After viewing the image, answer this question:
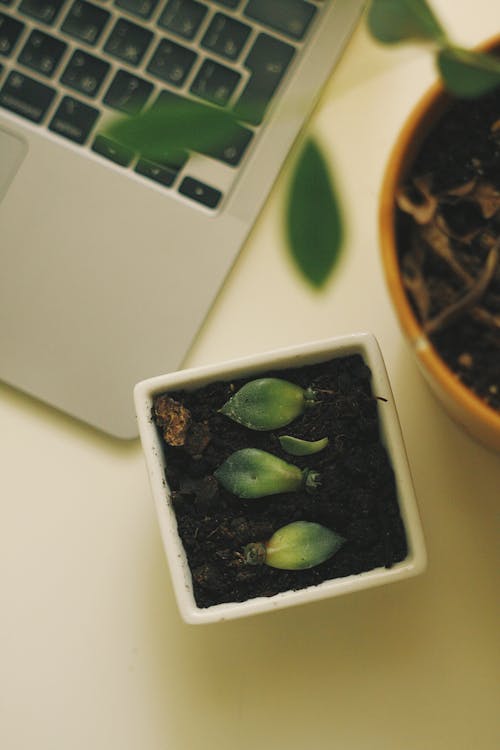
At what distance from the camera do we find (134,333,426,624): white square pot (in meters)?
0.42

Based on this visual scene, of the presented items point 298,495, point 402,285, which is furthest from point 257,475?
point 402,285

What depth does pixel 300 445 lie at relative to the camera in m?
0.44

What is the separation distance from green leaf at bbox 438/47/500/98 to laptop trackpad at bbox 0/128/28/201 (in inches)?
12.9

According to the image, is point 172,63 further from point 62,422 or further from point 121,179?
point 62,422

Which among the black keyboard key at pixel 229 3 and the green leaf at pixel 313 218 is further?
the black keyboard key at pixel 229 3

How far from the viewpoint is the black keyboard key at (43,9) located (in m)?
0.49

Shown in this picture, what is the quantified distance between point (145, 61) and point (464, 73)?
0.28 metres

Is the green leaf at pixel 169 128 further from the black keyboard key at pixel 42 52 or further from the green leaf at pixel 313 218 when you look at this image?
the black keyboard key at pixel 42 52

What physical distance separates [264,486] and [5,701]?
25 cm

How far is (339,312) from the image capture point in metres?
0.52

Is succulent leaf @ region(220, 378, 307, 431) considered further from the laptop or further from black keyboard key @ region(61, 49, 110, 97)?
black keyboard key @ region(61, 49, 110, 97)

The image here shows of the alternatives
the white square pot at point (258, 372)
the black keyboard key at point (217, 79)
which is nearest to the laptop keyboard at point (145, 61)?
the black keyboard key at point (217, 79)

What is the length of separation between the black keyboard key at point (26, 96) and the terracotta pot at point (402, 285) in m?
0.26

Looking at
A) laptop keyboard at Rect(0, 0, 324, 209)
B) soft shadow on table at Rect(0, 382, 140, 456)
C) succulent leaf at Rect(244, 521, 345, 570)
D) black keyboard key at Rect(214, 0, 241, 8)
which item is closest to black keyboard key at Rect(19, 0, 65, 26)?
laptop keyboard at Rect(0, 0, 324, 209)
